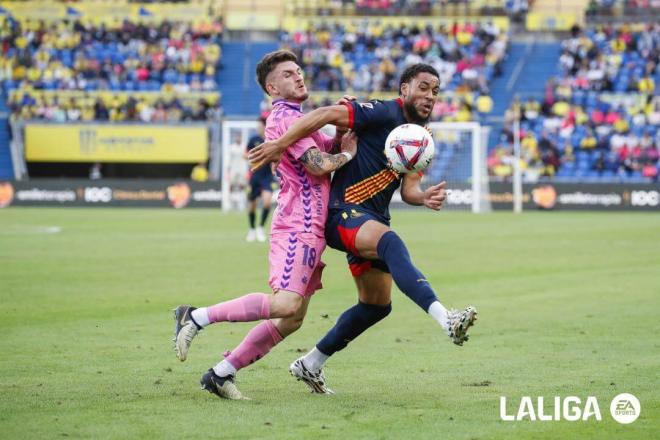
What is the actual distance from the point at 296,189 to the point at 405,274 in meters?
1.06

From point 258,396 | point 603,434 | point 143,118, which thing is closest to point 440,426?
point 603,434

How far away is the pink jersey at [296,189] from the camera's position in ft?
26.5

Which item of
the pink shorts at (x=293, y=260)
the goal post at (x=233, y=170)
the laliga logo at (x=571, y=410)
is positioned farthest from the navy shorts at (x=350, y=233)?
the goal post at (x=233, y=170)

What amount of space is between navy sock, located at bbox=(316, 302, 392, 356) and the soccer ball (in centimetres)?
103

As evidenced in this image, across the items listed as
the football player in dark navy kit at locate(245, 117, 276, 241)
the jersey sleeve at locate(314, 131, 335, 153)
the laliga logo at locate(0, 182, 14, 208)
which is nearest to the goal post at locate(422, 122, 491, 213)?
the laliga logo at locate(0, 182, 14, 208)

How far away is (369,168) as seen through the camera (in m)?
8.33

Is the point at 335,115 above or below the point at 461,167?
above

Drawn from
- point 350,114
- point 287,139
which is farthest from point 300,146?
point 350,114

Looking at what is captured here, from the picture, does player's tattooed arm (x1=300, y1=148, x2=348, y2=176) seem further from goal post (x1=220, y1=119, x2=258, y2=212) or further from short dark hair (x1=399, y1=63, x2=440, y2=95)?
goal post (x1=220, y1=119, x2=258, y2=212)

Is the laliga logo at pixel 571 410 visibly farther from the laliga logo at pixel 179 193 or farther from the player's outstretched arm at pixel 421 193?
the laliga logo at pixel 179 193

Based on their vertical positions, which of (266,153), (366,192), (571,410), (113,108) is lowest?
(113,108)

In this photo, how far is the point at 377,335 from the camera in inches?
458

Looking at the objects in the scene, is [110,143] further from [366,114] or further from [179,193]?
[366,114]

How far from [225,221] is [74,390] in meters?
25.1
